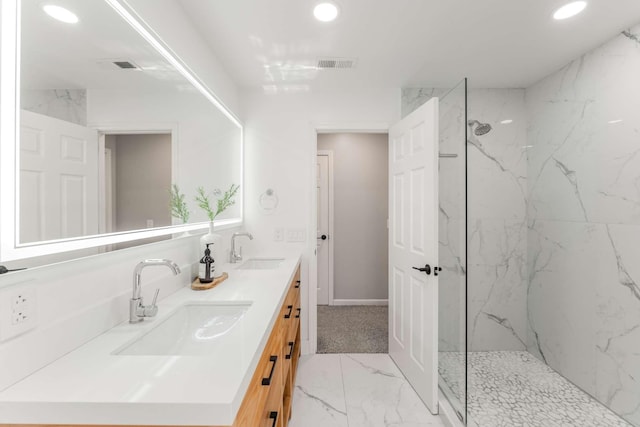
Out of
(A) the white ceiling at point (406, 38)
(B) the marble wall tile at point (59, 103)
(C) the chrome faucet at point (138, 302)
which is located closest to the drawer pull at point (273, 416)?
(C) the chrome faucet at point (138, 302)

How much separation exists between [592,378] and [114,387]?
284cm

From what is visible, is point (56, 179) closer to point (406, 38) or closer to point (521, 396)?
point (406, 38)

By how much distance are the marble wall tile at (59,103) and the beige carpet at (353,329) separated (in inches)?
99.9

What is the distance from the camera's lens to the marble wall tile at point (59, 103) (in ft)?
2.72

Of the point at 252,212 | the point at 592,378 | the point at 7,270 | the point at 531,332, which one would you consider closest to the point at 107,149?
the point at 7,270

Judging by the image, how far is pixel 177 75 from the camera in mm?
1609

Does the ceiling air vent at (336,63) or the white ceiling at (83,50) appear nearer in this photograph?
the white ceiling at (83,50)

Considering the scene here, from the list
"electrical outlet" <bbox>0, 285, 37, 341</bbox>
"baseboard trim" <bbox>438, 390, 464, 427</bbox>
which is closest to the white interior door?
"baseboard trim" <bbox>438, 390, 464, 427</bbox>

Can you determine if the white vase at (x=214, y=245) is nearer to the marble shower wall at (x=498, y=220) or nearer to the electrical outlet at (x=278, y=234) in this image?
the electrical outlet at (x=278, y=234)

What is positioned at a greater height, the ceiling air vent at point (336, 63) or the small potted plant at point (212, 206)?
the ceiling air vent at point (336, 63)

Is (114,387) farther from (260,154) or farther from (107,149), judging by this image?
(260,154)

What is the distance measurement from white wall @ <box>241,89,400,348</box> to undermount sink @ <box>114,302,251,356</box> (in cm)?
140

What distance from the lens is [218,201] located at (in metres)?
2.18

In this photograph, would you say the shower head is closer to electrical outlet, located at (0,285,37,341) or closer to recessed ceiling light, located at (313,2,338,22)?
recessed ceiling light, located at (313,2,338,22)
